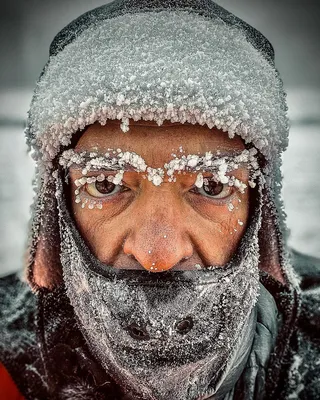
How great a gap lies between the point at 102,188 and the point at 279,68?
1.02 metres

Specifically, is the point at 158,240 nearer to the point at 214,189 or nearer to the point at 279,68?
the point at 214,189

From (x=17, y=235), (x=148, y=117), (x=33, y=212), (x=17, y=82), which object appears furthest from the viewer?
(x=17, y=235)

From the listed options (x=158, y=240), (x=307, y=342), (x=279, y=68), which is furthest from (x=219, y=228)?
(x=279, y=68)

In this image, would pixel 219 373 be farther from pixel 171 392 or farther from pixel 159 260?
pixel 159 260

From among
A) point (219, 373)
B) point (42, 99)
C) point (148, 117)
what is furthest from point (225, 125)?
point (219, 373)

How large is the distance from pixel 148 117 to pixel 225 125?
0.18 metres

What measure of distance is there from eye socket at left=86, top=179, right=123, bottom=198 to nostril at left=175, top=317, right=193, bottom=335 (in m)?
0.35

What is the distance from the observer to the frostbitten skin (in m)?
1.33

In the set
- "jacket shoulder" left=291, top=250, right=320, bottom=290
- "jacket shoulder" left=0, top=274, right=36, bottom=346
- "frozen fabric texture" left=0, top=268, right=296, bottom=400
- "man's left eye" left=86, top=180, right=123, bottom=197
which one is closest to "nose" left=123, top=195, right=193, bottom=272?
"man's left eye" left=86, top=180, right=123, bottom=197

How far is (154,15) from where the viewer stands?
140cm

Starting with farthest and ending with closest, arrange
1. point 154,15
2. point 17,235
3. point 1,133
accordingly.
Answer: point 1,133 < point 17,235 < point 154,15

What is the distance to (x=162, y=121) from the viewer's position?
1297mm

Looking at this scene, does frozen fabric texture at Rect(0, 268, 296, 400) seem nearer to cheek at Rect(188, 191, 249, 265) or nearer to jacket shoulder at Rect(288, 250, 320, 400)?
jacket shoulder at Rect(288, 250, 320, 400)

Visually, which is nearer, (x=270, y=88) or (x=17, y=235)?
(x=270, y=88)
